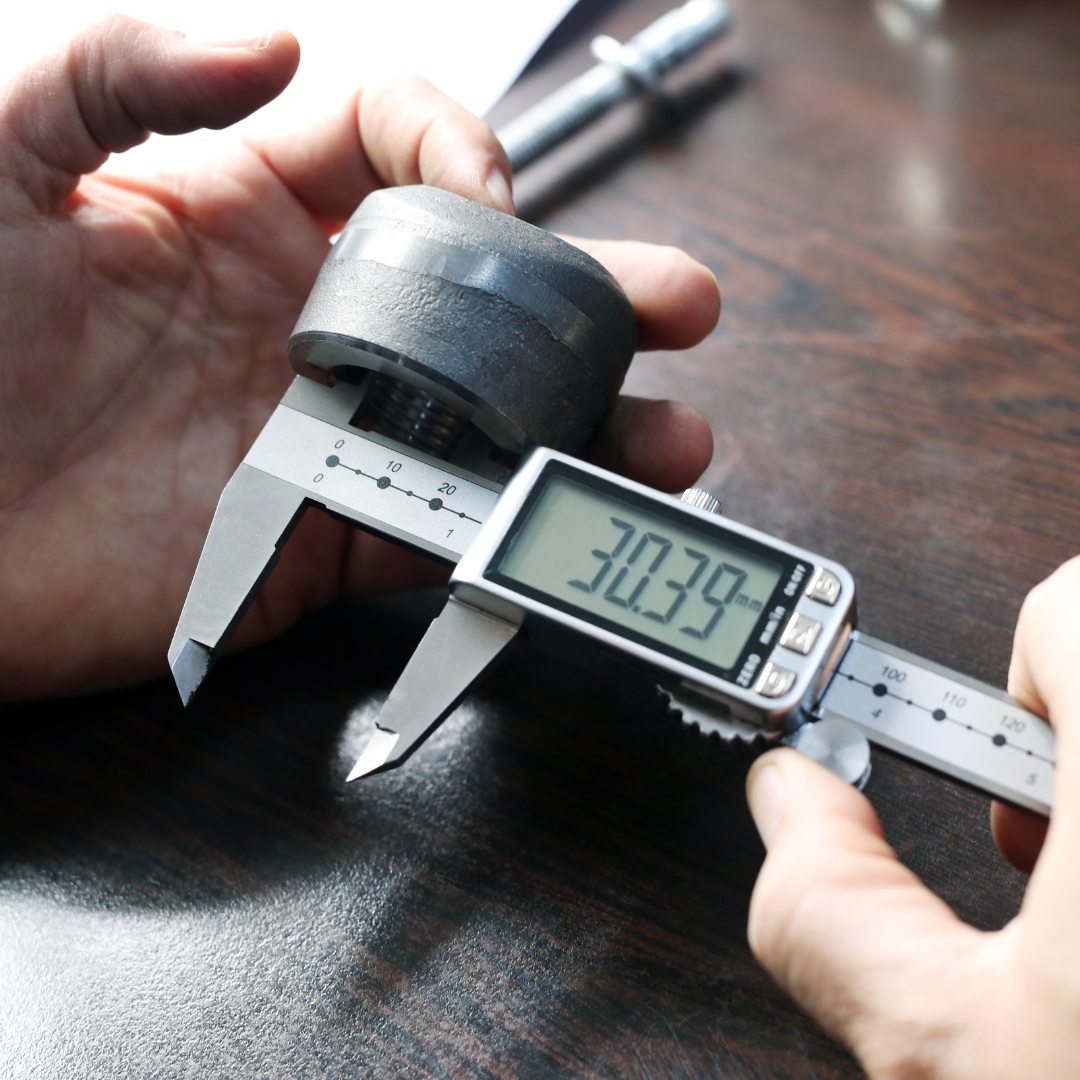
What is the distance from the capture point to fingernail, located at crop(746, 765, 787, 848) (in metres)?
0.63

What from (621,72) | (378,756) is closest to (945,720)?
(378,756)

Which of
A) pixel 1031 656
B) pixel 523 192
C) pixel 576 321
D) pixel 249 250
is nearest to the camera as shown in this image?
pixel 1031 656

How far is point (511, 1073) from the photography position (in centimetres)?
69

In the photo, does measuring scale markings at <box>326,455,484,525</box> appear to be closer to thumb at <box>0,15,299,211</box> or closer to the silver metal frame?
the silver metal frame

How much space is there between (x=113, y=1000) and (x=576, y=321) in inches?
24.0

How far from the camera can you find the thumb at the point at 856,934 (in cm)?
54

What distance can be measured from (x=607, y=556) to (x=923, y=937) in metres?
0.31

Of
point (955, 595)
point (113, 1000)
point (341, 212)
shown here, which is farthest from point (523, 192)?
point (113, 1000)

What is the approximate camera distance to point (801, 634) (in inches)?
26.4

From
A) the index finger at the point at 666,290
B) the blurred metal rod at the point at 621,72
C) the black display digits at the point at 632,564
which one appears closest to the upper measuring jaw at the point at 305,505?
the black display digits at the point at 632,564

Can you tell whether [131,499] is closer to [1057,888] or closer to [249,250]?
[249,250]

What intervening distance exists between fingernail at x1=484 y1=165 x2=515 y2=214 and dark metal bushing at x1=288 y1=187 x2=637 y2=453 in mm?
107

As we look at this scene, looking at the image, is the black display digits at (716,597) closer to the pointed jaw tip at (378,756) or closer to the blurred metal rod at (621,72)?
the pointed jaw tip at (378,756)

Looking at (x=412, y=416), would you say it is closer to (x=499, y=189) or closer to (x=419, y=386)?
(x=419, y=386)
